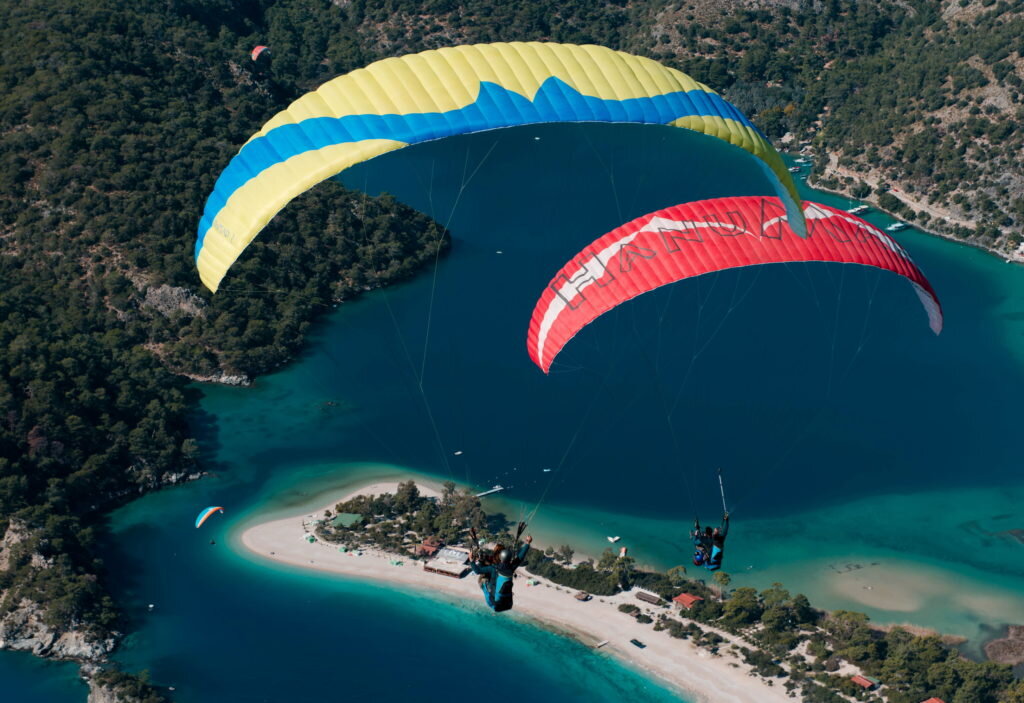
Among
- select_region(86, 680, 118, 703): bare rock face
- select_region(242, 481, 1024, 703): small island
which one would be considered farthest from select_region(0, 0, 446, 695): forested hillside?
select_region(242, 481, 1024, 703): small island

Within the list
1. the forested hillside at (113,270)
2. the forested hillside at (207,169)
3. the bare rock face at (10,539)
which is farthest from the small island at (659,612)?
the forested hillside at (207,169)

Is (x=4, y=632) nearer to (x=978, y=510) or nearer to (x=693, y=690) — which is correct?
(x=693, y=690)

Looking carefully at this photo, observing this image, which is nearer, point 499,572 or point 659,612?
point 499,572

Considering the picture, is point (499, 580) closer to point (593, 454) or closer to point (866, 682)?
point (866, 682)

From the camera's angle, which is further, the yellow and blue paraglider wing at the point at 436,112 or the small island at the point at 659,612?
the small island at the point at 659,612

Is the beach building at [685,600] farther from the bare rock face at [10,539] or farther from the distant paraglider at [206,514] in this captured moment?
the bare rock face at [10,539]

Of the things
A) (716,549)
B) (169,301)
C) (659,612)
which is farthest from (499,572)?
(169,301)
